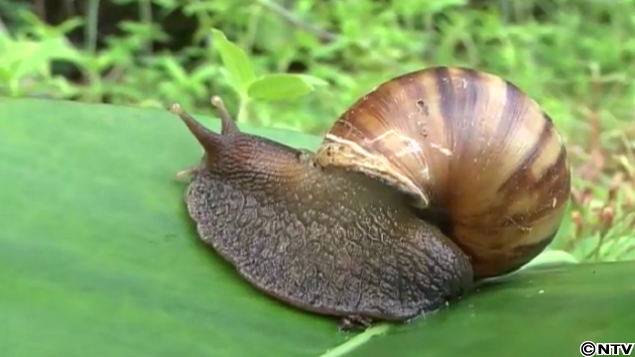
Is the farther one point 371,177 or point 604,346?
point 371,177

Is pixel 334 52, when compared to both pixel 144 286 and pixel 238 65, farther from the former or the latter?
pixel 144 286

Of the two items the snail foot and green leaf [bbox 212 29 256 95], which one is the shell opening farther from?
green leaf [bbox 212 29 256 95]

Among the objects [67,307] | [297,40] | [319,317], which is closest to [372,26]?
[297,40]

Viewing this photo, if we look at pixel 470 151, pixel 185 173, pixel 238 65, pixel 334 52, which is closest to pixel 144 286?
pixel 185 173

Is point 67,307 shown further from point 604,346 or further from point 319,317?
point 604,346

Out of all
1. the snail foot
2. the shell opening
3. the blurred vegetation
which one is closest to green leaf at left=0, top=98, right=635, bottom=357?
the snail foot
